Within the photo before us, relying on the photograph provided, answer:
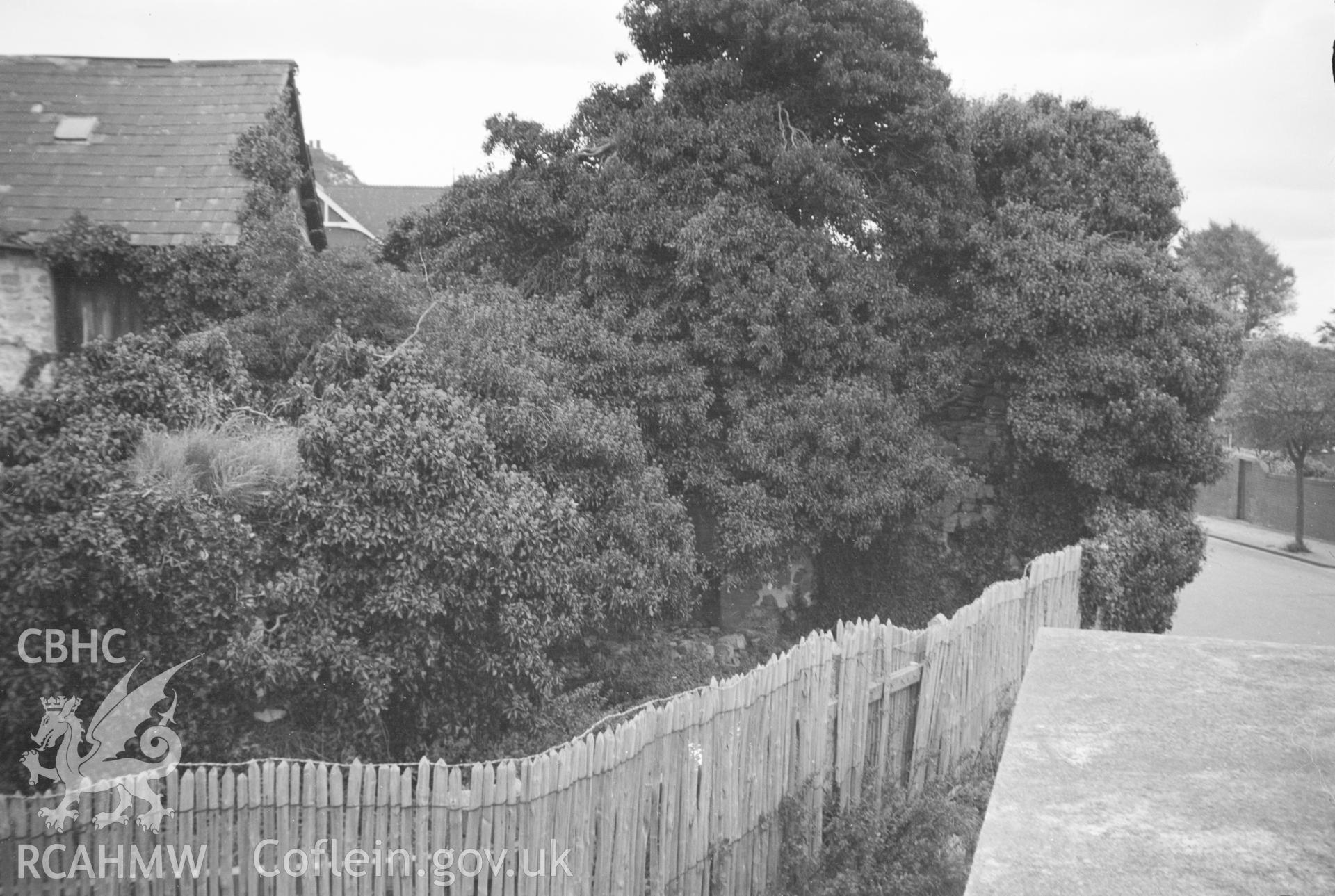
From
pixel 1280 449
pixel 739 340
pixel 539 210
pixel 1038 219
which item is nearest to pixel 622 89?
pixel 539 210

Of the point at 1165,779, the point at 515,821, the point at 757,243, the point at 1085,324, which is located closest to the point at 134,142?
the point at 757,243

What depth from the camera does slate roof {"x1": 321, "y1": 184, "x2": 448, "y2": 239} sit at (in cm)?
4006

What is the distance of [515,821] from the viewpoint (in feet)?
18.0

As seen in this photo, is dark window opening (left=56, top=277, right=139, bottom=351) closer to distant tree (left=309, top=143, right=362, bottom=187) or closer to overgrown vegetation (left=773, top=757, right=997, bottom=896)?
overgrown vegetation (left=773, top=757, right=997, bottom=896)

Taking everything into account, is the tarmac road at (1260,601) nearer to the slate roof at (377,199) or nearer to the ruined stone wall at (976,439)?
the ruined stone wall at (976,439)

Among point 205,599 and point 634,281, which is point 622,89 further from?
point 205,599

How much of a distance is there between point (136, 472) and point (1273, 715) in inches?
301

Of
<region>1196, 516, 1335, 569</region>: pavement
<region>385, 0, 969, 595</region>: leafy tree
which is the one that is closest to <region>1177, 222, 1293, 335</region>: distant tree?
<region>1196, 516, 1335, 569</region>: pavement

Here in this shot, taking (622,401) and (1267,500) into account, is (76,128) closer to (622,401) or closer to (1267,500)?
(622,401)

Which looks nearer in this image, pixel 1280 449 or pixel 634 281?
pixel 634 281

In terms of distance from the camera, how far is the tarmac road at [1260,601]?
1825 centimetres

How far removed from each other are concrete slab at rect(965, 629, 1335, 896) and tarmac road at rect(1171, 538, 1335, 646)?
13.5 m

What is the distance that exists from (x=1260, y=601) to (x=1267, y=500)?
16.3m

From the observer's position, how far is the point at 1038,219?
16.2 meters
